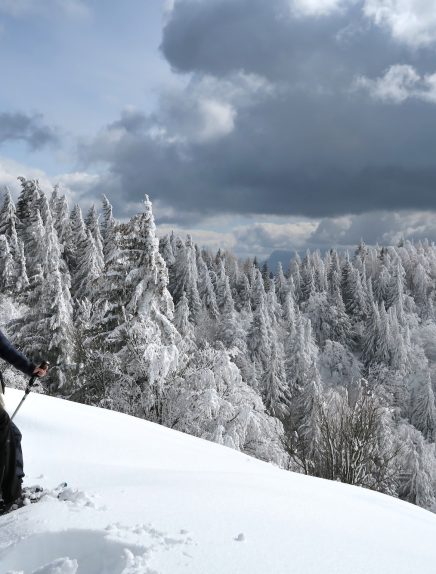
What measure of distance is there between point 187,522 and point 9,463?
1992mm

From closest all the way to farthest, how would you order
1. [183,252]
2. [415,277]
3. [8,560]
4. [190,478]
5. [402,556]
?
[8,560] → [402,556] → [190,478] → [183,252] → [415,277]

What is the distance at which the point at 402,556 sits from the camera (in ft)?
12.6

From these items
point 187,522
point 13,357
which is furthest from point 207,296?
point 187,522

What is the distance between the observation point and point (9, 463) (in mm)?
4602

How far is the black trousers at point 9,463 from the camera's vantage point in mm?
4484

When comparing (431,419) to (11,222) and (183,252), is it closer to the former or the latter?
(183,252)

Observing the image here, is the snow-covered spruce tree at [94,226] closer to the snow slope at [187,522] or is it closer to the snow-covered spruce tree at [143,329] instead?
the snow-covered spruce tree at [143,329]

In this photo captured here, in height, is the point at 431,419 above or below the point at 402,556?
below

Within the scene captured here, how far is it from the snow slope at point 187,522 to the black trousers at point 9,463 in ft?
1.40

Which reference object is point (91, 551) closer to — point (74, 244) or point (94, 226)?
point (74, 244)

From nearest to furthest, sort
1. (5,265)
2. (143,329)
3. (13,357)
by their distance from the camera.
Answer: (13,357) → (143,329) → (5,265)

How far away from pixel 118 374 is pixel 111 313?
2694 millimetres

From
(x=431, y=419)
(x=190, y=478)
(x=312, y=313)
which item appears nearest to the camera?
(x=190, y=478)

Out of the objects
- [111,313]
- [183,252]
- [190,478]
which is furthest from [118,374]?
[183,252]
